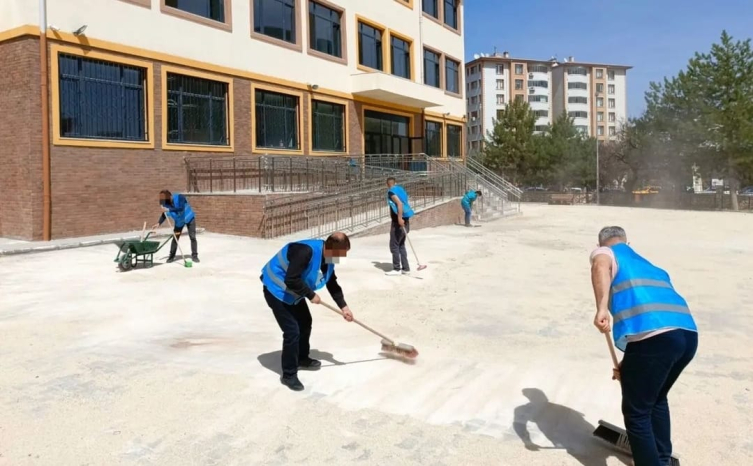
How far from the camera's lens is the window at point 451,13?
106 ft

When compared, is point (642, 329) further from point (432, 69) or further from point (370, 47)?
point (432, 69)

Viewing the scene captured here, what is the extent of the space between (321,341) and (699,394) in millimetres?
3655

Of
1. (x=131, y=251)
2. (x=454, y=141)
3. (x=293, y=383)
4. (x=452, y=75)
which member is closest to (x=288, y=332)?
(x=293, y=383)

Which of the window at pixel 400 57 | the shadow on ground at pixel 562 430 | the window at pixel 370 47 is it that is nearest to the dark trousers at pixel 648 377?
the shadow on ground at pixel 562 430

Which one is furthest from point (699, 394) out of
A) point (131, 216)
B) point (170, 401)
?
point (131, 216)

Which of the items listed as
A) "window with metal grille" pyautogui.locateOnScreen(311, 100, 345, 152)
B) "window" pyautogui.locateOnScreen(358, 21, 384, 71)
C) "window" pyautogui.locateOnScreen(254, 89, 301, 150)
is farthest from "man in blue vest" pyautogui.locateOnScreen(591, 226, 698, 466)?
"window" pyautogui.locateOnScreen(358, 21, 384, 71)

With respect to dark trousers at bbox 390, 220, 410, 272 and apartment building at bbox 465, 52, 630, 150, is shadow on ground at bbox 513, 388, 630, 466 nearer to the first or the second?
dark trousers at bbox 390, 220, 410, 272

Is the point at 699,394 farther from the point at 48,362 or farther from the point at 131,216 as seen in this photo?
the point at 131,216

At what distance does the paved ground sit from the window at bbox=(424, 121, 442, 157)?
20.7m

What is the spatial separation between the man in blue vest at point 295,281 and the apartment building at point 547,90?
291 ft

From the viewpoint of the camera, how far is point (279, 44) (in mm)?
20688

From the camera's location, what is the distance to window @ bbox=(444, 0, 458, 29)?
1275 inches

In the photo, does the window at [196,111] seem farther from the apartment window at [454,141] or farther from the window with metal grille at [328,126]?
the apartment window at [454,141]

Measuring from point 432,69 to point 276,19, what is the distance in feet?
40.6
